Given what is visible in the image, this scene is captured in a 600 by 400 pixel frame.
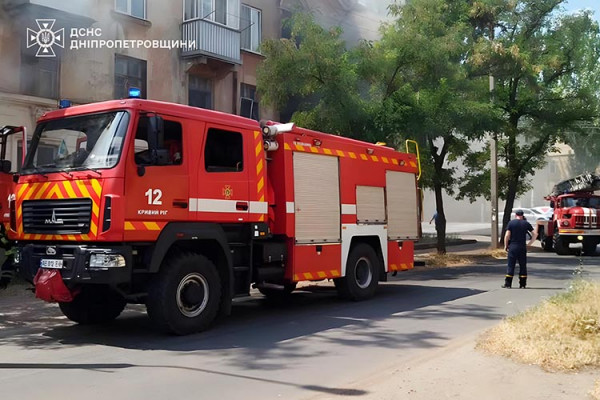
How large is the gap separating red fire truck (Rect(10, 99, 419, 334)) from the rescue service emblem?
0.06ft

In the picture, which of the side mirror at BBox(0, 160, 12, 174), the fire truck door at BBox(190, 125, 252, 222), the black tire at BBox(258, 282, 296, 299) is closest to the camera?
the fire truck door at BBox(190, 125, 252, 222)

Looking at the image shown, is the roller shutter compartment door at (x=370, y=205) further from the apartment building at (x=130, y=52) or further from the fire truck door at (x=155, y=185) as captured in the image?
the apartment building at (x=130, y=52)

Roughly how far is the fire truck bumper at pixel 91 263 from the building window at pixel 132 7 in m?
10.3

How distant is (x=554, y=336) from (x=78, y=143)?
5343 mm

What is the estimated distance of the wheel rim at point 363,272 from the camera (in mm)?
9727

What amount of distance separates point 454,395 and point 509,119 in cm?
1721

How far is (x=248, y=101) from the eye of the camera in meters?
18.9

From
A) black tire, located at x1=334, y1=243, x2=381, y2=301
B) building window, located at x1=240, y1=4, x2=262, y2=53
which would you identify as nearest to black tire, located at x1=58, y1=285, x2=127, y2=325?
black tire, located at x1=334, y1=243, x2=381, y2=301

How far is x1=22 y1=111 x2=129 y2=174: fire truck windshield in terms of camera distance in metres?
6.43

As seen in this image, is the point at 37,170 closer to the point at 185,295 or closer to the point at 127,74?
the point at 185,295

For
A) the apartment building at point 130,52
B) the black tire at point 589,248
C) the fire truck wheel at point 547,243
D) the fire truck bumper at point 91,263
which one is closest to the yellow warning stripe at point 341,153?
the fire truck bumper at point 91,263

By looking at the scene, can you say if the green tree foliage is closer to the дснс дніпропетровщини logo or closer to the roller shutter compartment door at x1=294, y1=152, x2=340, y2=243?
the roller shutter compartment door at x1=294, y1=152, x2=340, y2=243

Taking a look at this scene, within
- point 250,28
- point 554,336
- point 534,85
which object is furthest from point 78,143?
point 534,85

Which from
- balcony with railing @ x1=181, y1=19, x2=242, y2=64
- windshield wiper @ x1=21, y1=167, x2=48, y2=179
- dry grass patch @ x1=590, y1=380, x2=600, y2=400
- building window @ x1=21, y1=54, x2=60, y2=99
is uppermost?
balcony with railing @ x1=181, y1=19, x2=242, y2=64
